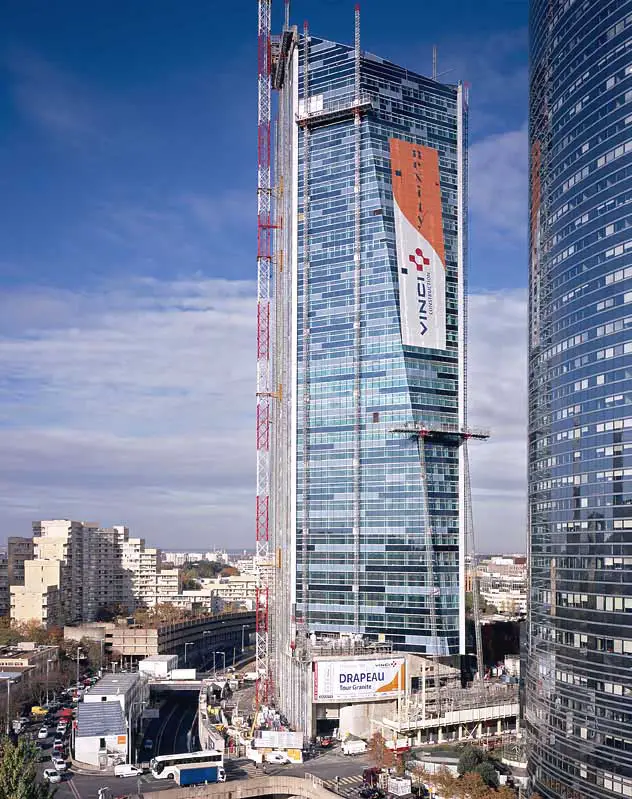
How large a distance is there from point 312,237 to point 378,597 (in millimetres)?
38664

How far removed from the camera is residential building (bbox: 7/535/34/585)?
169125mm

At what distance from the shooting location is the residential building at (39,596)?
148 metres

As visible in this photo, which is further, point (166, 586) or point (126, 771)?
point (166, 586)

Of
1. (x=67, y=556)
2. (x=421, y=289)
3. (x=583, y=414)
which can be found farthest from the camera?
(x=67, y=556)

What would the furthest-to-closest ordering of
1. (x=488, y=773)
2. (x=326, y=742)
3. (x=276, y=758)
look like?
(x=326, y=742)
(x=276, y=758)
(x=488, y=773)

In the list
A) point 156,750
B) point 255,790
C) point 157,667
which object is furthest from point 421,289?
point 157,667

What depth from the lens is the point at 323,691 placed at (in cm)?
8294

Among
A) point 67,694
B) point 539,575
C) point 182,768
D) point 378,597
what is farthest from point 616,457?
point 67,694

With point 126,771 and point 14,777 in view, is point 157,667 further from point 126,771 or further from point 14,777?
point 14,777

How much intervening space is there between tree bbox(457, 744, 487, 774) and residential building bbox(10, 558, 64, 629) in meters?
92.8

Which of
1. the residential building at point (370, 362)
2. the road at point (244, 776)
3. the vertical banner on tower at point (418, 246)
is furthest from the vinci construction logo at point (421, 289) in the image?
the road at point (244, 776)

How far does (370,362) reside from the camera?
97.2 m

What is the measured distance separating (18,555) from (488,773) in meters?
126

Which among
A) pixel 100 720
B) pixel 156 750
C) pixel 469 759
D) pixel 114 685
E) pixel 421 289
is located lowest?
pixel 156 750
